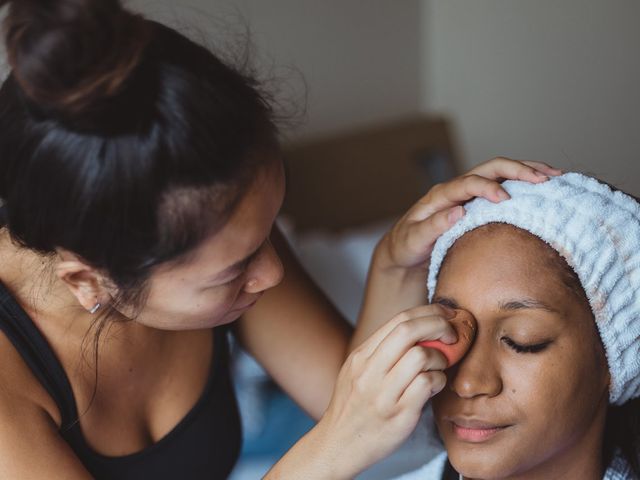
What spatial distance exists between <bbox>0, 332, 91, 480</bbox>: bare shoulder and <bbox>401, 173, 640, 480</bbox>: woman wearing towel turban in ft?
1.56

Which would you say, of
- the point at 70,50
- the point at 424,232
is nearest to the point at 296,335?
the point at 424,232

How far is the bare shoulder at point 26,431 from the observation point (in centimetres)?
115

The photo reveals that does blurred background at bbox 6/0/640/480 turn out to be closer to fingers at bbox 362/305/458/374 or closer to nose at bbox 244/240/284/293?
nose at bbox 244/240/284/293

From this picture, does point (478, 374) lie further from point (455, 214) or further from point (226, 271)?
point (226, 271)

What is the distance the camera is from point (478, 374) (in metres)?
1.12

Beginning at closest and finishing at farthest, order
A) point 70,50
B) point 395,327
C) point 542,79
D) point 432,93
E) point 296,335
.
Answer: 1. point 70,50
2. point 395,327
3. point 296,335
4. point 542,79
5. point 432,93

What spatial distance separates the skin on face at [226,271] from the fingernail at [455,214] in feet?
0.79

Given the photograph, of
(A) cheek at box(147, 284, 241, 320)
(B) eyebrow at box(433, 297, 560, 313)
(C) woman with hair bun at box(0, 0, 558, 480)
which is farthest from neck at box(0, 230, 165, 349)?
(B) eyebrow at box(433, 297, 560, 313)

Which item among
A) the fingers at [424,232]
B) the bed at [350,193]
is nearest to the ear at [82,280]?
the fingers at [424,232]

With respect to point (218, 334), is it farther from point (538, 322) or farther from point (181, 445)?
point (538, 322)

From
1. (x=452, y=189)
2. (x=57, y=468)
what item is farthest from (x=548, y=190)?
(x=57, y=468)

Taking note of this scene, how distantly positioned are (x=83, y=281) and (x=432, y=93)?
240 centimetres

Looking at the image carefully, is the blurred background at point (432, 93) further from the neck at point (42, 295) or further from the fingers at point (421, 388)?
the fingers at point (421, 388)

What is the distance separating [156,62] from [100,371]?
524 mm
